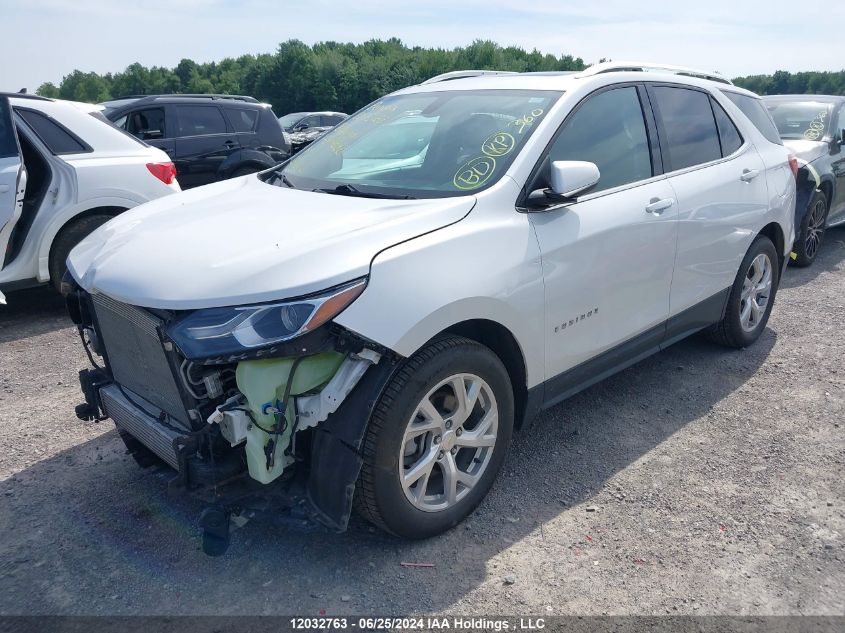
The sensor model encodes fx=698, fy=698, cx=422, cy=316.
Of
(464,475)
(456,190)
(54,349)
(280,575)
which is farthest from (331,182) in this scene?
(54,349)

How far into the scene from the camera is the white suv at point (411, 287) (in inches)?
99.0

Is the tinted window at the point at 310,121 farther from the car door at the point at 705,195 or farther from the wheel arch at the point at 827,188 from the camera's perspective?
the car door at the point at 705,195

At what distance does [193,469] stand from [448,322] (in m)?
1.10

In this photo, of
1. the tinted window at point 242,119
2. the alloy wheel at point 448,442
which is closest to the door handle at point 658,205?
the alloy wheel at point 448,442

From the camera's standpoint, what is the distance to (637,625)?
2529 millimetres

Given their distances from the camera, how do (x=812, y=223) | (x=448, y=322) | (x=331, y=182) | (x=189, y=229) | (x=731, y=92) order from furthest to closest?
1. (x=812, y=223)
2. (x=731, y=92)
3. (x=331, y=182)
4. (x=189, y=229)
5. (x=448, y=322)

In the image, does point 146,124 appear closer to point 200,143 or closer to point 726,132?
point 200,143

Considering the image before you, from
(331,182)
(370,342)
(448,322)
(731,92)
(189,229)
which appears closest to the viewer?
(370,342)

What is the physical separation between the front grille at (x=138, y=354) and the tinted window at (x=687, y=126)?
2.92m

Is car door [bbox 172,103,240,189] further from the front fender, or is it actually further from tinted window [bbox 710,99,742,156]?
the front fender

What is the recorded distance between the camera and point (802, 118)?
8.37m

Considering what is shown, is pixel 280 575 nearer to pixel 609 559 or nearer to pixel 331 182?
pixel 609 559

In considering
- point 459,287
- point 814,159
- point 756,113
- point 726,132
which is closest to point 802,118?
point 814,159

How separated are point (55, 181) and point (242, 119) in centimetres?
475
